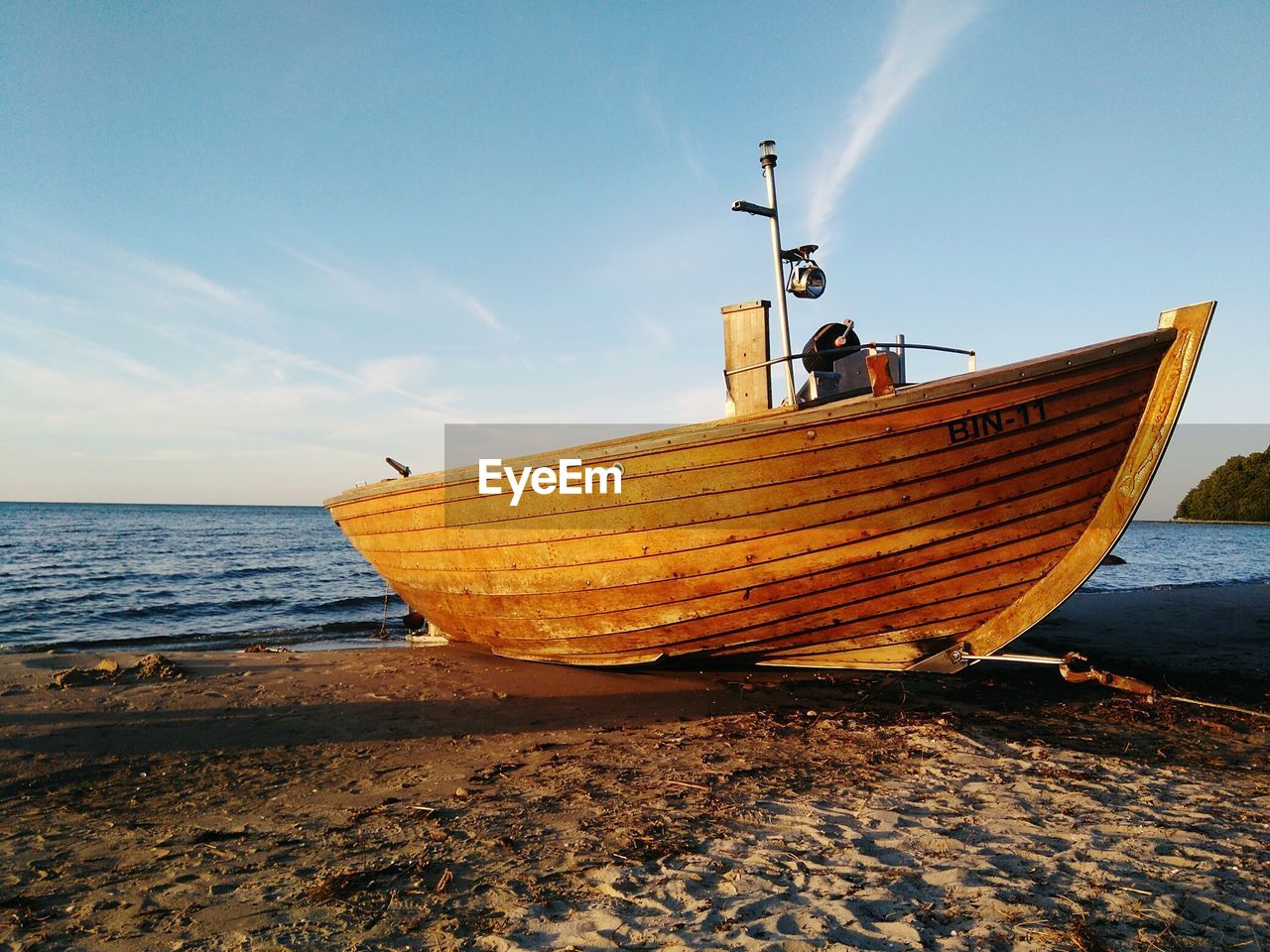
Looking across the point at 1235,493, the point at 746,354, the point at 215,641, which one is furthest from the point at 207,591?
the point at 1235,493

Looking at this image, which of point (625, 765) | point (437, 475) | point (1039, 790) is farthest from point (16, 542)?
point (1039, 790)

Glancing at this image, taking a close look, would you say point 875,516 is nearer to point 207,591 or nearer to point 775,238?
point 775,238

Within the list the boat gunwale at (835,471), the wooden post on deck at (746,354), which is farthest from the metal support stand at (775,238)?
the boat gunwale at (835,471)

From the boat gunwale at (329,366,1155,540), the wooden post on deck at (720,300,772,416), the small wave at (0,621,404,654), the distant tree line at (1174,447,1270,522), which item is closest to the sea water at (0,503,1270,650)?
the small wave at (0,621,404,654)

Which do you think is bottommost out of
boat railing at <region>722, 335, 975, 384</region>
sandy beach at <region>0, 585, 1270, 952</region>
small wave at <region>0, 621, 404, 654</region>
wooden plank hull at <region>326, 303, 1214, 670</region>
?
small wave at <region>0, 621, 404, 654</region>

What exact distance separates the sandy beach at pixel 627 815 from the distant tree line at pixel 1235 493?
99.0m

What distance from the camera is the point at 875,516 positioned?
492 centimetres

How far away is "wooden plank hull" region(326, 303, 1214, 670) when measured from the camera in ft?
15.3

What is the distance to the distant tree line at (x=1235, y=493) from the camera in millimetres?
78125

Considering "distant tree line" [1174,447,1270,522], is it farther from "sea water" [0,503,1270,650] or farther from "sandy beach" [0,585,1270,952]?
"sandy beach" [0,585,1270,952]

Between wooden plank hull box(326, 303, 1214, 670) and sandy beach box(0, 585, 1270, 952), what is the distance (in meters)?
0.81

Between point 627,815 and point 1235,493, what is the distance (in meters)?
109

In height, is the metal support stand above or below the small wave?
above

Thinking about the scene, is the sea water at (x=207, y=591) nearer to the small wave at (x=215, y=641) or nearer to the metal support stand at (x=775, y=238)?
the small wave at (x=215, y=641)
